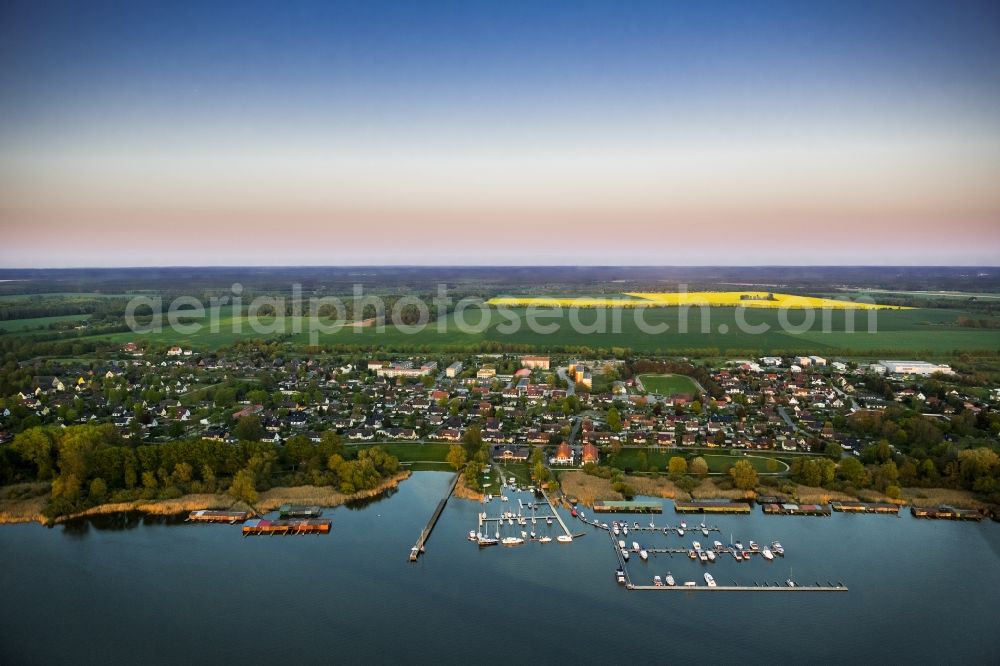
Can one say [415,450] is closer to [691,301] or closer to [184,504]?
[184,504]

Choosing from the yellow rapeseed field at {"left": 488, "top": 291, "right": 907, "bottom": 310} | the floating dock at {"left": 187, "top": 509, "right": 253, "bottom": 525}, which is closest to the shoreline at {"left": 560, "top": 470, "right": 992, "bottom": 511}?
the floating dock at {"left": 187, "top": 509, "right": 253, "bottom": 525}

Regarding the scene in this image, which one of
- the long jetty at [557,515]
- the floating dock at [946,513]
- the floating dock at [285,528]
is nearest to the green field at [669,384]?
the floating dock at [946,513]

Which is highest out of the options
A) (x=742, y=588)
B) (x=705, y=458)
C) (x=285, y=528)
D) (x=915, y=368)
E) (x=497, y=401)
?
(x=915, y=368)

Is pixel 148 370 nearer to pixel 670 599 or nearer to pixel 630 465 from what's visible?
pixel 630 465

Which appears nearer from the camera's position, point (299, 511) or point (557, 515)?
point (557, 515)

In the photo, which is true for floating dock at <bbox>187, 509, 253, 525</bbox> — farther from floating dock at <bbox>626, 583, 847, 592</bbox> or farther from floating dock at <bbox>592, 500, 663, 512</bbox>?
floating dock at <bbox>626, 583, 847, 592</bbox>

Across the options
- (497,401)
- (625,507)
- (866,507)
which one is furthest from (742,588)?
(497,401)
